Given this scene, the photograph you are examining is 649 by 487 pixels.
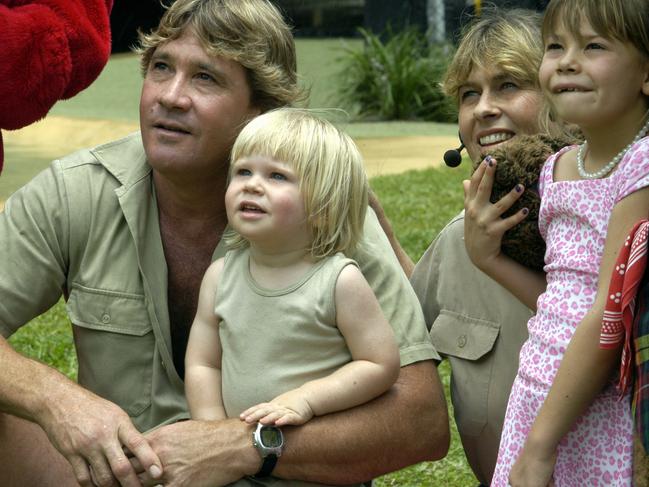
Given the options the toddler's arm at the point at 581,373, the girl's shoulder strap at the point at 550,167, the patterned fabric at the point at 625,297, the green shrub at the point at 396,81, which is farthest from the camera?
the green shrub at the point at 396,81

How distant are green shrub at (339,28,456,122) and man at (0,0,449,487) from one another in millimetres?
9406

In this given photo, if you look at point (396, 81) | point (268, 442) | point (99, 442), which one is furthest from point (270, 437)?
point (396, 81)

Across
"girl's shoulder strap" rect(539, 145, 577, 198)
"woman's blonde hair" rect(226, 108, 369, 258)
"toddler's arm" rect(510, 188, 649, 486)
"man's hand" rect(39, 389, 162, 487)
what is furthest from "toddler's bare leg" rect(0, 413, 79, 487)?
"girl's shoulder strap" rect(539, 145, 577, 198)

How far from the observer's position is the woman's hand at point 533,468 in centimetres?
229

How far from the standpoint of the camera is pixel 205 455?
267cm

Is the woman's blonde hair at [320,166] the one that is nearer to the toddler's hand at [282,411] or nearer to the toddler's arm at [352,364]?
the toddler's arm at [352,364]

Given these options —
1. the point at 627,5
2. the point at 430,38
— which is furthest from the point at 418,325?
the point at 430,38

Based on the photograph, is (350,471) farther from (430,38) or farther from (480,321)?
(430,38)

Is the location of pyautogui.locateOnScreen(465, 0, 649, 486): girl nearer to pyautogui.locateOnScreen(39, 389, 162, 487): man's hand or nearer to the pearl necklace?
the pearl necklace

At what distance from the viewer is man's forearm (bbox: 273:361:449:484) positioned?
2686 millimetres

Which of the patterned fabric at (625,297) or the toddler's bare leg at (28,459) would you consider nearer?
the patterned fabric at (625,297)

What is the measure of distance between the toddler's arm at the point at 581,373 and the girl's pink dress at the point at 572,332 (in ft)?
0.10

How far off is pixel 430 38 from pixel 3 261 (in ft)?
36.3

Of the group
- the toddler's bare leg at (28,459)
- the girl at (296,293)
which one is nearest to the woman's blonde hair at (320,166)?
the girl at (296,293)
